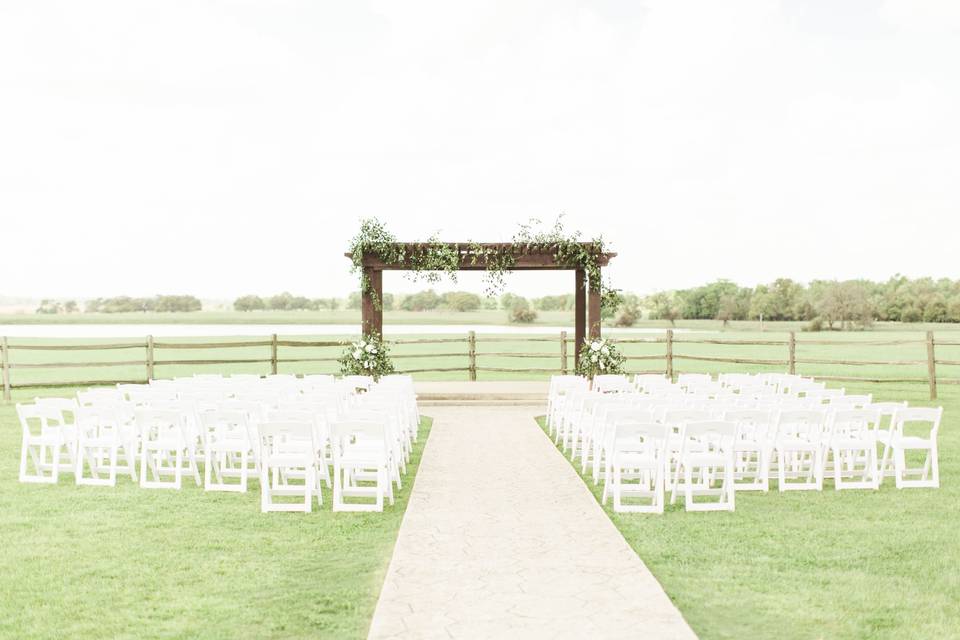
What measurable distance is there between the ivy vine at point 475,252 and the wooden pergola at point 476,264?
2 centimetres

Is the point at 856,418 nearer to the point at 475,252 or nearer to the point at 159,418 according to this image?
the point at 159,418

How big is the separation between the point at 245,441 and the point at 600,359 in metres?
10.1

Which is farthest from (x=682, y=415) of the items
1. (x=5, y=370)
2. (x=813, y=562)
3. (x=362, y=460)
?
(x=5, y=370)

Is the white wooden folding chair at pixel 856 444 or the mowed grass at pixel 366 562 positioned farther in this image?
the white wooden folding chair at pixel 856 444

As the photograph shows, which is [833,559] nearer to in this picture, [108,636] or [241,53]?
[108,636]

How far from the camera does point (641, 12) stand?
73.0ft

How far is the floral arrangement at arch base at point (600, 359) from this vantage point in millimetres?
17781

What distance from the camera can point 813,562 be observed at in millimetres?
6258

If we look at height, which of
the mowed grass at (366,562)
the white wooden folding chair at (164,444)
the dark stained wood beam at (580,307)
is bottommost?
the mowed grass at (366,562)

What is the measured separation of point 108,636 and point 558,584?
8.99 ft

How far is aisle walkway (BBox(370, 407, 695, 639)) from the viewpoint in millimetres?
4711

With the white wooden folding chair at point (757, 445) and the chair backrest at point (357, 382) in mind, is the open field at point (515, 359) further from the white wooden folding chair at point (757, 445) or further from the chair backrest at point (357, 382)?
the white wooden folding chair at point (757, 445)

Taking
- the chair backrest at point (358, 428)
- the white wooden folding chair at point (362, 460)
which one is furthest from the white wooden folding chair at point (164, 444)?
the chair backrest at point (358, 428)

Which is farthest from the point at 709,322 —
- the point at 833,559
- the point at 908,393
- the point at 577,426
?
the point at 833,559
